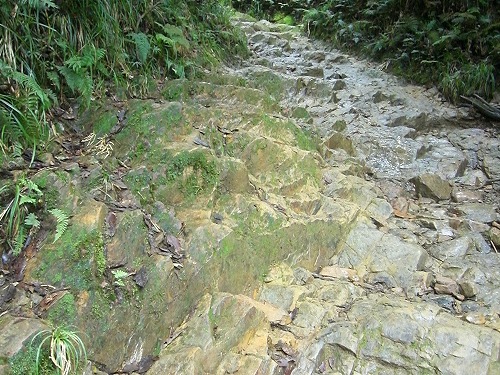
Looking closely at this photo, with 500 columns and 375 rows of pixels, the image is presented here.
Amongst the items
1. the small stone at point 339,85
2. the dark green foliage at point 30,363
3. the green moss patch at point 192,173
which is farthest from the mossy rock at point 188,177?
the small stone at point 339,85

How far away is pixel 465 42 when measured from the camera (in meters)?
8.30

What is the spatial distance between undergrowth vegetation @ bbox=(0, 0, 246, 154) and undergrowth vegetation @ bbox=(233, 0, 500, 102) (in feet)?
17.3

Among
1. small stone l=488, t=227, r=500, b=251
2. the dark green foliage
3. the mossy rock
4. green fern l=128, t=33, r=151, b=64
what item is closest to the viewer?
→ the dark green foliage

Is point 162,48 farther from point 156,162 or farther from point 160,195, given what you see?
point 160,195

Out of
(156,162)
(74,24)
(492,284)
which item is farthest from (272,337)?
(74,24)

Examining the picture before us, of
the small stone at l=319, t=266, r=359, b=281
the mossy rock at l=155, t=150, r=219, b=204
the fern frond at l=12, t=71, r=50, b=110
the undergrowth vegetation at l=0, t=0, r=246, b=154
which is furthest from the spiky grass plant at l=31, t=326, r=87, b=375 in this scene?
the small stone at l=319, t=266, r=359, b=281

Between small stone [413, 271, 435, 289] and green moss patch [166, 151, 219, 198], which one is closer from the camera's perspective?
green moss patch [166, 151, 219, 198]

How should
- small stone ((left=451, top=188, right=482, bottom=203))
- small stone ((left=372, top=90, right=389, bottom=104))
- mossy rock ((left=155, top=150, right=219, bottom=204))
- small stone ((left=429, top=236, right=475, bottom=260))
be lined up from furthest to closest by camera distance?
small stone ((left=372, top=90, right=389, bottom=104)), small stone ((left=451, top=188, right=482, bottom=203)), small stone ((left=429, top=236, right=475, bottom=260)), mossy rock ((left=155, top=150, right=219, bottom=204))

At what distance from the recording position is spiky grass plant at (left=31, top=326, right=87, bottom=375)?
241cm

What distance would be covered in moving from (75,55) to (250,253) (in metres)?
2.63

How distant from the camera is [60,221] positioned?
9.59 ft

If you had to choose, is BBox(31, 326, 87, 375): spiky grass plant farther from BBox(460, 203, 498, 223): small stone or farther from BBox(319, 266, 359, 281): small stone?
BBox(460, 203, 498, 223): small stone

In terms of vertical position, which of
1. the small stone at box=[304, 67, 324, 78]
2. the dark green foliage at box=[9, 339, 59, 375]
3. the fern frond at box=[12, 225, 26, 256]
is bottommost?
the small stone at box=[304, 67, 324, 78]

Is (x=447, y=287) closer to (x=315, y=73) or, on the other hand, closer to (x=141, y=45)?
(x=141, y=45)
